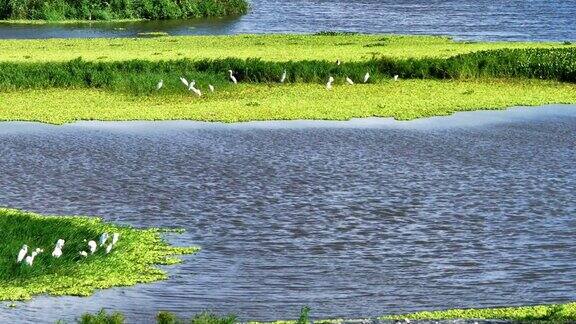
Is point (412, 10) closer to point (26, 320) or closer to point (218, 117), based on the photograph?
point (218, 117)

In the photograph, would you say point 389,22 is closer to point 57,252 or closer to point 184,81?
point 184,81

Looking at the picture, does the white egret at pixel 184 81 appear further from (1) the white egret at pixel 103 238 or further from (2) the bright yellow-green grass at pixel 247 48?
(1) the white egret at pixel 103 238

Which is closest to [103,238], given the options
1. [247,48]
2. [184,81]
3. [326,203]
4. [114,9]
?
[326,203]

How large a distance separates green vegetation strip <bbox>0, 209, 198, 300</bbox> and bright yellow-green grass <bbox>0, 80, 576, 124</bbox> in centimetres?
1343

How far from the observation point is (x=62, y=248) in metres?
19.2

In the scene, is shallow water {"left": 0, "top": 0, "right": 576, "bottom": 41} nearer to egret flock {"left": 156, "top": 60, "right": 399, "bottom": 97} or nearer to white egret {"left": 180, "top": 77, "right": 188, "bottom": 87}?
egret flock {"left": 156, "top": 60, "right": 399, "bottom": 97}

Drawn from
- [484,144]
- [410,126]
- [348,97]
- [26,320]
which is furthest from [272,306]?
[348,97]

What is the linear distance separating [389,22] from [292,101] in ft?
135

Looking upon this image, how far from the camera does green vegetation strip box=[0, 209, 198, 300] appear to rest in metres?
17.8

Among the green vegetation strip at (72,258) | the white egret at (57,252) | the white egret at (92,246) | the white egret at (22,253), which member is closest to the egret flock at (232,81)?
the green vegetation strip at (72,258)

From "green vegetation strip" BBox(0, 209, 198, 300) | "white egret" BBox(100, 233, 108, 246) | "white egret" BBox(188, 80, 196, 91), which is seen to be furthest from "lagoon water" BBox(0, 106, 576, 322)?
"white egret" BBox(188, 80, 196, 91)

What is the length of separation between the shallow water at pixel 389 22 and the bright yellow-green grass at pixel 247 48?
9.69 m

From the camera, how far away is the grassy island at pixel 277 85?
35688 mm

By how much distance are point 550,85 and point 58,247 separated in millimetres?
25745
